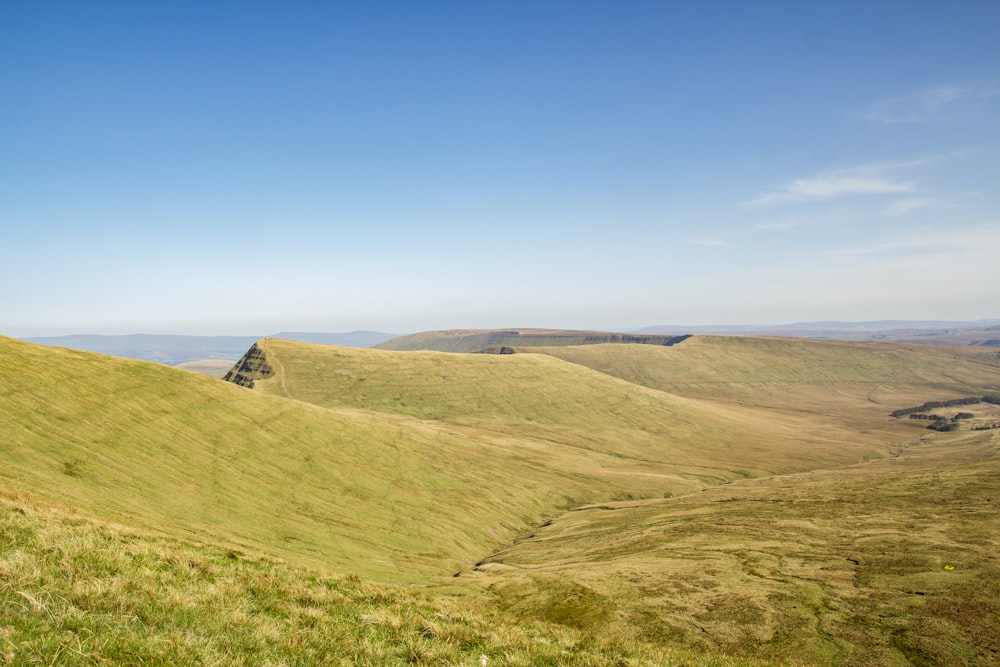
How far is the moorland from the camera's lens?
13.6 m

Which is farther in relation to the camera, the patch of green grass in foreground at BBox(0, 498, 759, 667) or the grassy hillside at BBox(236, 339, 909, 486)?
the grassy hillside at BBox(236, 339, 909, 486)

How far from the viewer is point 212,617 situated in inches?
516

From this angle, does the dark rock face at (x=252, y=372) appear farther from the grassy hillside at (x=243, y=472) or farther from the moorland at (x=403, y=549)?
the grassy hillside at (x=243, y=472)

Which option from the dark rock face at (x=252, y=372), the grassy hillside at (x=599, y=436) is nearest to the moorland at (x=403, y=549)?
the grassy hillside at (x=599, y=436)

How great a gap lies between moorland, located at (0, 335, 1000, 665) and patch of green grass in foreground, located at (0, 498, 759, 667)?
0.27 feet

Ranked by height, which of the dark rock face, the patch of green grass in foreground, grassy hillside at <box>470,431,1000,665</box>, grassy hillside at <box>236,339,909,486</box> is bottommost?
grassy hillside at <box>236,339,909,486</box>

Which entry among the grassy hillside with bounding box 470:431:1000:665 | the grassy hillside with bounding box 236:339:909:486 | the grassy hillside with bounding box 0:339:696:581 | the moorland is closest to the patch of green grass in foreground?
the moorland

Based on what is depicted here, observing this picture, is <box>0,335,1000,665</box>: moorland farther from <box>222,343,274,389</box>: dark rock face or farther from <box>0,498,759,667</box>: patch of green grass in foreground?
<box>222,343,274,389</box>: dark rock face

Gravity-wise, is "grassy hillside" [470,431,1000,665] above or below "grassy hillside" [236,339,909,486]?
above

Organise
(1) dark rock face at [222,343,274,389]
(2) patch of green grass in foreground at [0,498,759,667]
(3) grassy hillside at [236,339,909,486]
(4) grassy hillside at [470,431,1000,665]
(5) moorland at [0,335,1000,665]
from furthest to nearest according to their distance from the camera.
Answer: (1) dark rock face at [222,343,274,389], (3) grassy hillside at [236,339,909,486], (4) grassy hillside at [470,431,1000,665], (5) moorland at [0,335,1000,665], (2) patch of green grass in foreground at [0,498,759,667]

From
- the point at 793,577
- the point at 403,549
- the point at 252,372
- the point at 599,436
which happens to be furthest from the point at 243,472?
the point at 252,372

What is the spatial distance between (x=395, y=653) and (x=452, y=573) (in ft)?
155

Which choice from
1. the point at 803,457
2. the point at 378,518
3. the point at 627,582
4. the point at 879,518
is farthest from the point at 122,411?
the point at 803,457

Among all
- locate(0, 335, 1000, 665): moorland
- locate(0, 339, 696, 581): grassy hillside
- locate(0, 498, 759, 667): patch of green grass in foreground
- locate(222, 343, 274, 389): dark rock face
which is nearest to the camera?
locate(0, 498, 759, 667): patch of green grass in foreground
